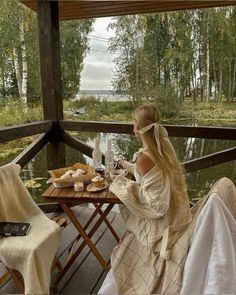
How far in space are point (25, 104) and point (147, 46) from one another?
9.59 feet

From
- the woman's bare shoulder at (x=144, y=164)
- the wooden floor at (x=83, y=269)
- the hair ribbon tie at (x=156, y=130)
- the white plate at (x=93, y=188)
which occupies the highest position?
the hair ribbon tie at (x=156, y=130)

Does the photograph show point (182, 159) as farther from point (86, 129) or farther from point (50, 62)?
point (50, 62)

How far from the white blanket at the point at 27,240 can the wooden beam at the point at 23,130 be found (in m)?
0.38

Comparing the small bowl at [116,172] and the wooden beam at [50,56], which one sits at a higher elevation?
the wooden beam at [50,56]

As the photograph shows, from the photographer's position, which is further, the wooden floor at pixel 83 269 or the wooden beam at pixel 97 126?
the wooden beam at pixel 97 126

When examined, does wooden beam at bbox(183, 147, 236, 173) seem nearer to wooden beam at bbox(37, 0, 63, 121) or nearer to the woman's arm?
the woman's arm

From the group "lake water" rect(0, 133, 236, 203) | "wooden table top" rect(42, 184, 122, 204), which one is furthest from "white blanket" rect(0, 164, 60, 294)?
"lake water" rect(0, 133, 236, 203)

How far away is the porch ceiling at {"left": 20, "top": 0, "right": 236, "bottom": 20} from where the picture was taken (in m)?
2.62

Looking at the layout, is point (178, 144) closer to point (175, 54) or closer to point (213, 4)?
point (175, 54)

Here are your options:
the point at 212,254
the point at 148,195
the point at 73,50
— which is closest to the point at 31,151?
the point at 148,195

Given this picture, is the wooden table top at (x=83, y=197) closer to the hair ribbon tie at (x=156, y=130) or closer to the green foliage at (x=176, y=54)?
the hair ribbon tie at (x=156, y=130)

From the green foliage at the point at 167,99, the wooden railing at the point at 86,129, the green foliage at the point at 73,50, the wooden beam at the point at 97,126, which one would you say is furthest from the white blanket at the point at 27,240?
the green foliage at the point at 73,50

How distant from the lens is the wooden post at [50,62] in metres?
2.80

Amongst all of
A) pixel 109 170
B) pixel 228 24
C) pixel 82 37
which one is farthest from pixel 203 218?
pixel 82 37
